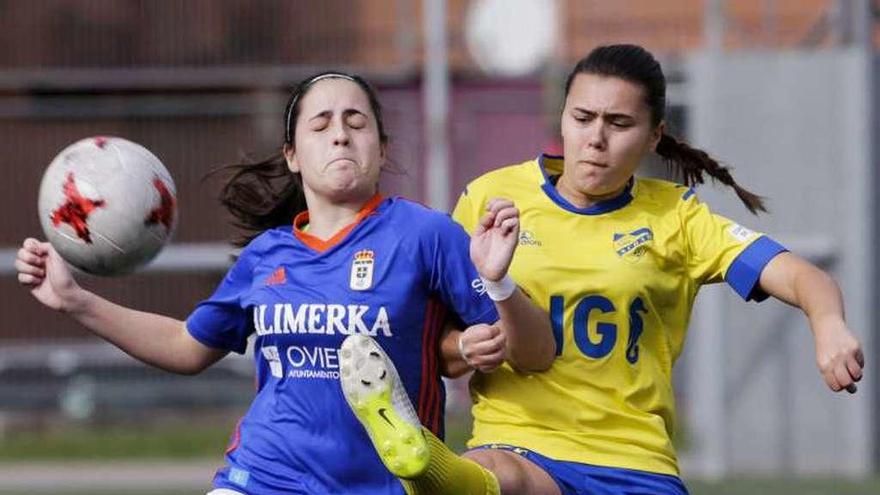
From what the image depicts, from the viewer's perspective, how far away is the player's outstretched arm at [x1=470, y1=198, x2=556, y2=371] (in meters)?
5.14

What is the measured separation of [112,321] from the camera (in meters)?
5.81

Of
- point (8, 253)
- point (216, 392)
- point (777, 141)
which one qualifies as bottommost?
point (216, 392)

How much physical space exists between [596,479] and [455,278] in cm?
70

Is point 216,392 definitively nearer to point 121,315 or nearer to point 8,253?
point 8,253

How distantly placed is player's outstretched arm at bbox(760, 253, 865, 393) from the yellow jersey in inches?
3.2

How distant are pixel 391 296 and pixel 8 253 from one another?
11.3 meters

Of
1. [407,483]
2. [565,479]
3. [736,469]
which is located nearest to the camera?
[407,483]

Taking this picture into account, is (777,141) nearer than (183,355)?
No

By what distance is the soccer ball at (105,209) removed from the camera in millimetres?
5777

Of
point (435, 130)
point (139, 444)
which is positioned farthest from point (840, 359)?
point (435, 130)

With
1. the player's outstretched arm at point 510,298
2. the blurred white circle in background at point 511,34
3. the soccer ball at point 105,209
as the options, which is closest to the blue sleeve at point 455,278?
the player's outstretched arm at point 510,298

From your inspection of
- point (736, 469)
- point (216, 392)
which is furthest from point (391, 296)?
point (216, 392)

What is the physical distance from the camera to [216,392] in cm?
1579

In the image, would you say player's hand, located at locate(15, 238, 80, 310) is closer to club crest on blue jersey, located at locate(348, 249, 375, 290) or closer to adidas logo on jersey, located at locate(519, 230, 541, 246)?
club crest on blue jersey, located at locate(348, 249, 375, 290)
